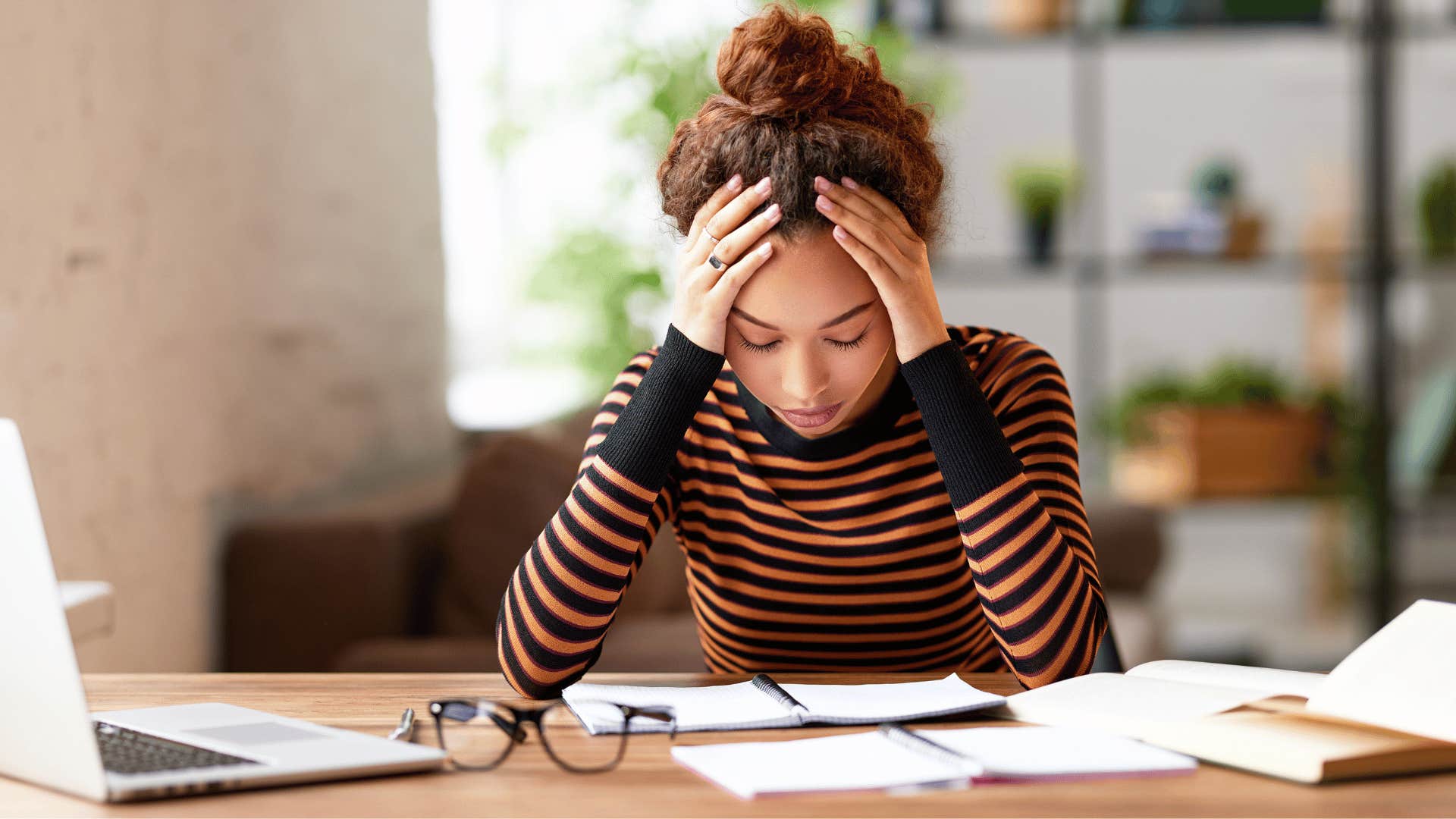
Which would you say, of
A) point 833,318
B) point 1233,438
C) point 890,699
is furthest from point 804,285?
point 1233,438

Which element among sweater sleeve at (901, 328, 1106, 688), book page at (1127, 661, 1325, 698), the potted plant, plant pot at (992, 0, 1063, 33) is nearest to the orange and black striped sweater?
sweater sleeve at (901, 328, 1106, 688)

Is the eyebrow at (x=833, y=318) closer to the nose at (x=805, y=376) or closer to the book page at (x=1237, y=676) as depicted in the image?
the nose at (x=805, y=376)

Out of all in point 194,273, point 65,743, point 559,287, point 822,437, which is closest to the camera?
point 65,743

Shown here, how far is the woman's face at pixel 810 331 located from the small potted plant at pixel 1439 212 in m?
2.82

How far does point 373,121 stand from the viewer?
103 inches

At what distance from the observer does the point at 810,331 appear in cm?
112

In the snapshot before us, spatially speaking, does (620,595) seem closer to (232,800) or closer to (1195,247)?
(232,800)

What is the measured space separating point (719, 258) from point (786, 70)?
17cm

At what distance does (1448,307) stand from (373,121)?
111 inches

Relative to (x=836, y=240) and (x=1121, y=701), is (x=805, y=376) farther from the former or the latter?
(x=1121, y=701)

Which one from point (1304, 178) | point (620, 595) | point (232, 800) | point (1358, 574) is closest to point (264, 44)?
point (620, 595)

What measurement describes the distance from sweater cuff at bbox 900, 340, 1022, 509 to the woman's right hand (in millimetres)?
168

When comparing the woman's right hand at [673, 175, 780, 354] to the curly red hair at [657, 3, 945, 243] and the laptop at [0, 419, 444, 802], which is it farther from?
the laptop at [0, 419, 444, 802]

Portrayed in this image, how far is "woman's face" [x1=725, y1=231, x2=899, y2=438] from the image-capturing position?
3.67 feet
